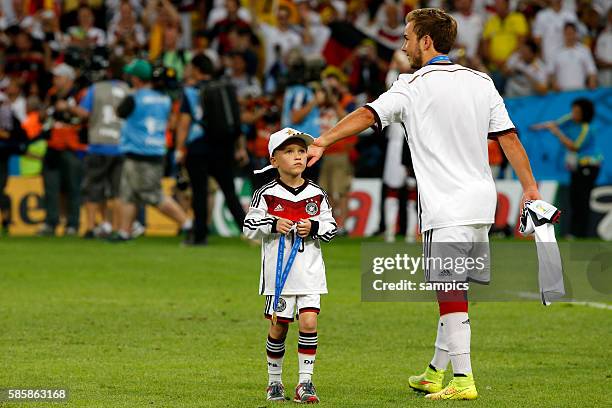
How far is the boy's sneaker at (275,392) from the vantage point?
26.7 ft

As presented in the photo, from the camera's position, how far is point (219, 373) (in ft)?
30.5

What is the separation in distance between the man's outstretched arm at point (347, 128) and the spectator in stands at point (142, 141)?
41.5ft

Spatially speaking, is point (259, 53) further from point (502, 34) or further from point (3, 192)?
point (3, 192)

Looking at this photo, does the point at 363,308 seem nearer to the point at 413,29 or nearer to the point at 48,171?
the point at 413,29

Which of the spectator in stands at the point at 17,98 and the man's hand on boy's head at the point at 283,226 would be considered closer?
the man's hand on boy's head at the point at 283,226

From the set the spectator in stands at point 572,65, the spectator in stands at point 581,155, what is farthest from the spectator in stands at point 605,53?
the spectator in stands at point 581,155

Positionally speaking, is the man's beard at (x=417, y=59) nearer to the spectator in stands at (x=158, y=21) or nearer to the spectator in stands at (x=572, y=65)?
the spectator in stands at (x=572, y=65)

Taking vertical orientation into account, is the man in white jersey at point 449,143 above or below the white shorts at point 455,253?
above

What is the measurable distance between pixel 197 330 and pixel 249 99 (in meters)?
12.1

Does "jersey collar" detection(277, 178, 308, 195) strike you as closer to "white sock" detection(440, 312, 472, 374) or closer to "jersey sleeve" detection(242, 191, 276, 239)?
"jersey sleeve" detection(242, 191, 276, 239)

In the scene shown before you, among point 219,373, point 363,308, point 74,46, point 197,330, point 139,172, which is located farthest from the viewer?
point 74,46

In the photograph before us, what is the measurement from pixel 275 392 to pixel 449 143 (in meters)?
1.77

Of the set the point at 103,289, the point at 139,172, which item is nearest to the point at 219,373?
the point at 103,289

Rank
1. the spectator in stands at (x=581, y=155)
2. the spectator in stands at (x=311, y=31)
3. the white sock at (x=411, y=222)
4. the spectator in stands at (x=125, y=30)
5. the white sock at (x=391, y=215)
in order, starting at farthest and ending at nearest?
the spectator in stands at (x=311, y=31) → the spectator in stands at (x=125, y=30) → the spectator in stands at (x=581, y=155) → the white sock at (x=411, y=222) → the white sock at (x=391, y=215)
